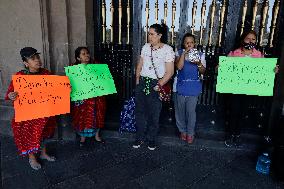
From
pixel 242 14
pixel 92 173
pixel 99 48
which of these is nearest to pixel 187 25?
pixel 242 14

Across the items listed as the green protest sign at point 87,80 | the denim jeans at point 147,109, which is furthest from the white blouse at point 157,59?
the green protest sign at point 87,80

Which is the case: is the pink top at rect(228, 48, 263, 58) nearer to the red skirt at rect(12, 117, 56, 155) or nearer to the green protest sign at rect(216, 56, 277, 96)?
the green protest sign at rect(216, 56, 277, 96)

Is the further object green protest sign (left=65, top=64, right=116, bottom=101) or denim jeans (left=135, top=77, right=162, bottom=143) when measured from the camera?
denim jeans (left=135, top=77, right=162, bottom=143)

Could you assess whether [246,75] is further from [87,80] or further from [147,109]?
[87,80]

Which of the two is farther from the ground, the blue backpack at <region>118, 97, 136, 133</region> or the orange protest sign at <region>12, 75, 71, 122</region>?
the orange protest sign at <region>12, 75, 71, 122</region>

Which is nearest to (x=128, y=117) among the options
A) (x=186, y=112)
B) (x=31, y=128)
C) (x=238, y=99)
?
(x=186, y=112)

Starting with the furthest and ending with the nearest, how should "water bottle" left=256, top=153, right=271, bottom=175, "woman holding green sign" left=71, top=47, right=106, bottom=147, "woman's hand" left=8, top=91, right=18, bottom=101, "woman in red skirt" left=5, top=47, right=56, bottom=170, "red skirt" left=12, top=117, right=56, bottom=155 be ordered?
"woman holding green sign" left=71, top=47, right=106, bottom=147, "water bottle" left=256, top=153, right=271, bottom=175, "red skirt" left=12, top=117, right=56, bottom=155, "woman in red skirt" left=5, top=47, right=56, bottom=170, "woman's hand" left=8, top=91, right=18, bottom=101

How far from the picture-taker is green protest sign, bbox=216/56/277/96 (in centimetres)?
387

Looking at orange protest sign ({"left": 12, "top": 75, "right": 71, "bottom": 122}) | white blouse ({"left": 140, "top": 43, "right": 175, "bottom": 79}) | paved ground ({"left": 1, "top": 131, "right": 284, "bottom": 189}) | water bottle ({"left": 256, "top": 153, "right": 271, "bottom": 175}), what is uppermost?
white blouse ({"left": 140, "top": 43, "right": 175, "bottom": 79})

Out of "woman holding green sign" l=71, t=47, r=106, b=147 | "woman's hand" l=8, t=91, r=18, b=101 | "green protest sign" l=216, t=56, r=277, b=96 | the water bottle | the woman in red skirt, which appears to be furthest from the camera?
"woman holding green sign" l=71, t=47, r=106, b=147

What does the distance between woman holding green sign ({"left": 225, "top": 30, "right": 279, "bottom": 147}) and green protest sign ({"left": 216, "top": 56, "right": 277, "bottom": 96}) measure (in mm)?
142

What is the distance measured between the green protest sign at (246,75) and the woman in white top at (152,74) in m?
0.80

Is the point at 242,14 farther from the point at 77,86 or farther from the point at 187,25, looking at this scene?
the point at 77,86

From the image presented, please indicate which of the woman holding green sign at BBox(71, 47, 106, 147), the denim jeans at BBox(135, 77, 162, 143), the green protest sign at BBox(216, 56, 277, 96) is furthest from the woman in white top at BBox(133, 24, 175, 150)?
the green protest sign at BBox(216, 56, 277, 96)
